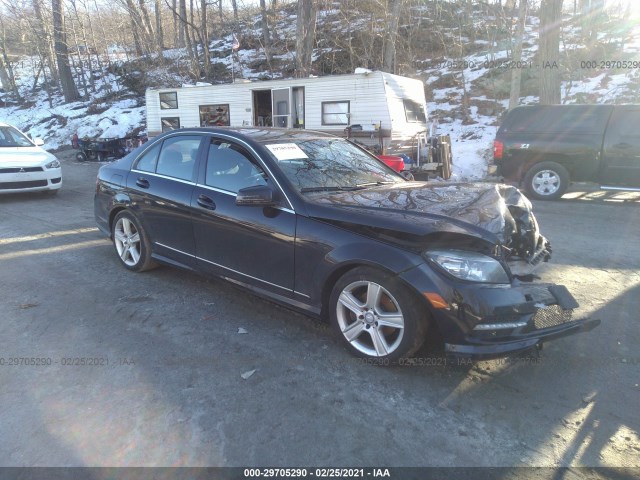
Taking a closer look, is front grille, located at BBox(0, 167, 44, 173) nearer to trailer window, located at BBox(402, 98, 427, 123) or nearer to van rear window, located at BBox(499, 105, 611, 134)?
trailer window, located at BBox(402, 98, 427, 123)

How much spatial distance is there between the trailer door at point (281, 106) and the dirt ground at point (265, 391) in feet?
33.9

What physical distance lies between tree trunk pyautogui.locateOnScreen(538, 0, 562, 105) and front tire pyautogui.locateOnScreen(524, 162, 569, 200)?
470 cm

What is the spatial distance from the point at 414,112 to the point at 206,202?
10.8m

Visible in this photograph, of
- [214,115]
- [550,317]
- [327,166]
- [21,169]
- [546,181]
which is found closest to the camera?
[550,317]

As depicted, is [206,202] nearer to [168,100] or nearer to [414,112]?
[414,112]

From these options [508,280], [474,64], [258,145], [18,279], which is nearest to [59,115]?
[474,64]

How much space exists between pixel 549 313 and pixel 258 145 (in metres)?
2.48

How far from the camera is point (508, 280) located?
294 centimetres

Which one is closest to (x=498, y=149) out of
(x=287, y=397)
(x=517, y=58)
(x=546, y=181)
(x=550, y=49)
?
(x=546, y=181)

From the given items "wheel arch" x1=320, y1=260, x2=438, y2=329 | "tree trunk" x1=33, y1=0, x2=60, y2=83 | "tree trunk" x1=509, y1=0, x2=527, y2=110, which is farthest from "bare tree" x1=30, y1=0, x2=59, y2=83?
"wheel arch" x1=320, y1=260, x2=438, y2=329

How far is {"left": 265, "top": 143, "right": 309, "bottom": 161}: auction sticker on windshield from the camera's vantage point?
12.6 feet

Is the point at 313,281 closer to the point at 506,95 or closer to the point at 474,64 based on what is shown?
the point at 506,95

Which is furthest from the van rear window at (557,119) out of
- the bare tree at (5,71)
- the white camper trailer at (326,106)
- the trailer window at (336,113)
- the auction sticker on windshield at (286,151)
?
the bare tree at (5,71)

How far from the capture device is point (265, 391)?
2895mm
